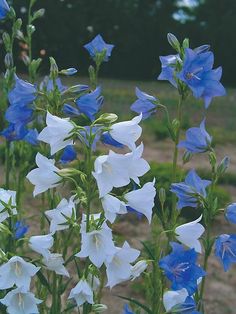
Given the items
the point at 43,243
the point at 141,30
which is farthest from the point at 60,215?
the point at 141,30

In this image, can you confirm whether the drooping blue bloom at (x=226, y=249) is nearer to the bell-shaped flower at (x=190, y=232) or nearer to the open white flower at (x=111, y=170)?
the bell-shaped flower at (x=190, y=232)

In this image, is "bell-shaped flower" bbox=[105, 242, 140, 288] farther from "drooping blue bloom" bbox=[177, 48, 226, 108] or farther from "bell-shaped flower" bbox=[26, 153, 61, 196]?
"drooping blue bloom" bbox=[177, 48, 226, 108]

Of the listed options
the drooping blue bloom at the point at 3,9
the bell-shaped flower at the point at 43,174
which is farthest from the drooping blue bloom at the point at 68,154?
the drooping blue bloom at the point at 3,9

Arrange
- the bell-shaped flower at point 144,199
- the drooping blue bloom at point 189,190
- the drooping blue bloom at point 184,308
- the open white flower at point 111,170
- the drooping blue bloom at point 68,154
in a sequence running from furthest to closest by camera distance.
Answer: the drooping blue bloom at point 68,154
the drooping blue bloom at point 189,190
the drooping blue bloom at point 184,308
the bell-shaped flower at point 144,199
the open white flower at point 111,170

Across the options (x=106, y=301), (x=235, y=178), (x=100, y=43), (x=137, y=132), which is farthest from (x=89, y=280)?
(x=235, y=178)

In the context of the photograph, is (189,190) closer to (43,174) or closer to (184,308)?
(184,308)

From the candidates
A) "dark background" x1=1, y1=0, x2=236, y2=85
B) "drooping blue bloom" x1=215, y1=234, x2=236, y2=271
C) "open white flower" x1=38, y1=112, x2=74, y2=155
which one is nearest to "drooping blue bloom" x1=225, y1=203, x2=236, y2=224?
"drooping blue bloom" x1=215, y1=234, x2=236, y2=271
